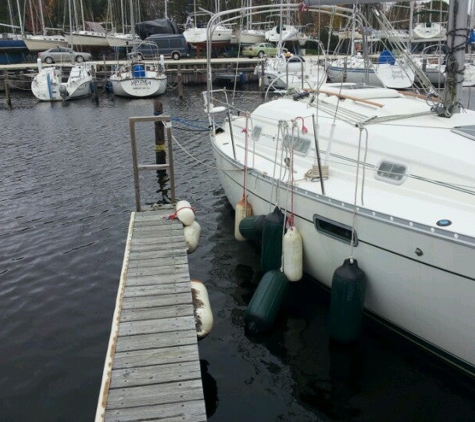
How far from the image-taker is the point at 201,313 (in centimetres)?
713

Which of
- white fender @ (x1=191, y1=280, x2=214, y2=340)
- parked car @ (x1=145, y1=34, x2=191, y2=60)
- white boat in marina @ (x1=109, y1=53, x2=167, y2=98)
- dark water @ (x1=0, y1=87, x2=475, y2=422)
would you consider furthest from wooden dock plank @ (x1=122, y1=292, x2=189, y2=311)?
parked car @ (x1=145, y1=34, x2=191, y2=60)

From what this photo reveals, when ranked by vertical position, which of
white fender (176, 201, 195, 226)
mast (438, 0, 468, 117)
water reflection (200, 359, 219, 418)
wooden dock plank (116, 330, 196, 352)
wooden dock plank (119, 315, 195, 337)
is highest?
mast (438, 0, 468, 117)

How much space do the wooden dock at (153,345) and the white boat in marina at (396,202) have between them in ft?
7.23

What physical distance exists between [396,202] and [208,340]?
3.57 metres

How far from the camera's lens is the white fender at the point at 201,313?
6996 millimetres

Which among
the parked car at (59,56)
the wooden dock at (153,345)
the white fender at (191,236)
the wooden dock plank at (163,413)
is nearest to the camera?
the wooden dock plank at (163,413)

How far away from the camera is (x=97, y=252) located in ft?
36.6

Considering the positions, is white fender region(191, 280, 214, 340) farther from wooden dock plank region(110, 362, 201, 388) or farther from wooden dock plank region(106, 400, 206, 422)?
wooden dock plank region(106, 400, 206, 422)

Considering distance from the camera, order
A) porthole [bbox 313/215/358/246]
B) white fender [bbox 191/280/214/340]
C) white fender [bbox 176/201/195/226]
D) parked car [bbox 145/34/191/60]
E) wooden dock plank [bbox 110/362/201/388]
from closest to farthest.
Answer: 1. wooden dock plank [bbox 110/362/201/388]
2. white fender [bbox 191/280/214/340]
3. porthole [bbox 313/215/358/246]
4. white fender [bbox 176/201/195/226]
5. parked car [bbox 145/34/191/60]

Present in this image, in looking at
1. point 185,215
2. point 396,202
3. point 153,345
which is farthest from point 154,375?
point 185,215

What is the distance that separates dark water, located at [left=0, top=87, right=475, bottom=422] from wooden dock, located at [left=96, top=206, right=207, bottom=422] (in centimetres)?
102

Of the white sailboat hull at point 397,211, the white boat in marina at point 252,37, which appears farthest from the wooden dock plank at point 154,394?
the white boat in marina at point 252,37

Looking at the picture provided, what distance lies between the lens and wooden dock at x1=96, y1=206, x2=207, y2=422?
522 cm

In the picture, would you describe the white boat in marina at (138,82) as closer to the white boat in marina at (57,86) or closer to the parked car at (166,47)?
the white boat in marina at (57,86)
